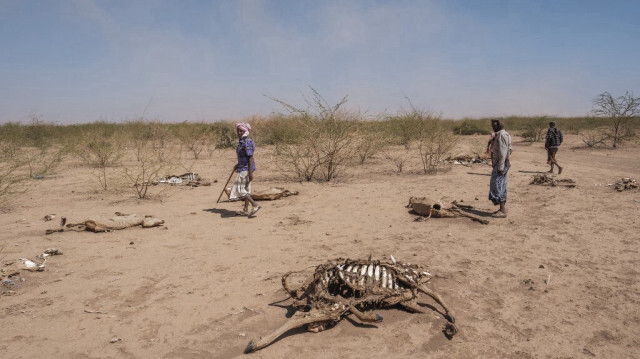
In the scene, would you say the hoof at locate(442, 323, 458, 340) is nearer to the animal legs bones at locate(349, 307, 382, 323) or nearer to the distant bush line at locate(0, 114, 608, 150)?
the animal legs bones at locate(349, 307, 382, 323)

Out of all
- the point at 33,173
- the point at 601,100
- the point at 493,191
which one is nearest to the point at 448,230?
the point at 493,191

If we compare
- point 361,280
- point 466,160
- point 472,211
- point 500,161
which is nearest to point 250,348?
point 361,280

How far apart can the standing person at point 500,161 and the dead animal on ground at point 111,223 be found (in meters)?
5.44

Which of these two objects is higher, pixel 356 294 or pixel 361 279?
pixel 361 279

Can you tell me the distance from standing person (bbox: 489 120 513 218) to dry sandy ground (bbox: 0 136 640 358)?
0.49 meters

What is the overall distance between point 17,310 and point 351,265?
3099 millimetres

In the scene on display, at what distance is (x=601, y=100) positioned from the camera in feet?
59.4

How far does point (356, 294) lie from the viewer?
3541 mm

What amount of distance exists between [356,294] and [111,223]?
442 centimetres

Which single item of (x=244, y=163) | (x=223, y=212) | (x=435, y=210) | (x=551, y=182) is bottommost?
(x=223, y=212)

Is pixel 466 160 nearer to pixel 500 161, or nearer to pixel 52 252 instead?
pixel 500 161

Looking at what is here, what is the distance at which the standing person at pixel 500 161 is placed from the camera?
21.2ft

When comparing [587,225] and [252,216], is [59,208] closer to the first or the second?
[252,216]

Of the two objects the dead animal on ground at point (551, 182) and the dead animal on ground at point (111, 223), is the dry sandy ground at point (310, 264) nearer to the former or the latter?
the dead animal on ground at point (111, 223)
